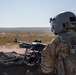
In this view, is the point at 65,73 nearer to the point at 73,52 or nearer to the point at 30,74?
the point at 73,52

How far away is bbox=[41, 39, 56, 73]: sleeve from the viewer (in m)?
3.74

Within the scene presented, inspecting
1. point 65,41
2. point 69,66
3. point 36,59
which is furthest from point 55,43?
point 36,59

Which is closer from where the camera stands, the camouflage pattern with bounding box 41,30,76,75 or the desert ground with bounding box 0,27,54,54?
the camouflage pattern with bounding box 41,30,76,75

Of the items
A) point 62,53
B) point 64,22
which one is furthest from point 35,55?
point 62,53

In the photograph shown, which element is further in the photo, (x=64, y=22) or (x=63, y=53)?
(x=64, y=22)

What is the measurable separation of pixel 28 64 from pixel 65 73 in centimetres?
212

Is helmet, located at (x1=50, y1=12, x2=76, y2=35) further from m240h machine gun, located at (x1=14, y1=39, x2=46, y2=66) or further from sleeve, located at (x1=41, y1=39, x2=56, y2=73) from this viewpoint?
m240h machine gun, located at (x1=14, y1=39, x2=46, y2=66)

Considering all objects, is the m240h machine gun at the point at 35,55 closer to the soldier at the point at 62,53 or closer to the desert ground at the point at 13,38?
the soldier at the point at 62,53

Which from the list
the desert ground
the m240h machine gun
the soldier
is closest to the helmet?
the soldier

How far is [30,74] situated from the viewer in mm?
5461

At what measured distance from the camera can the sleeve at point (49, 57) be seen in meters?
3.74

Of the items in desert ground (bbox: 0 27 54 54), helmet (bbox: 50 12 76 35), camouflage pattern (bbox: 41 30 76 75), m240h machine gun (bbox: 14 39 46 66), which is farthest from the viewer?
desert ground (bbox: 0 27 54 54)

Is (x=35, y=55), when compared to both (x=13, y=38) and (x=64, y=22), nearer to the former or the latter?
(x=64, y=22)

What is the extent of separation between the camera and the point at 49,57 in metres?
3.79
